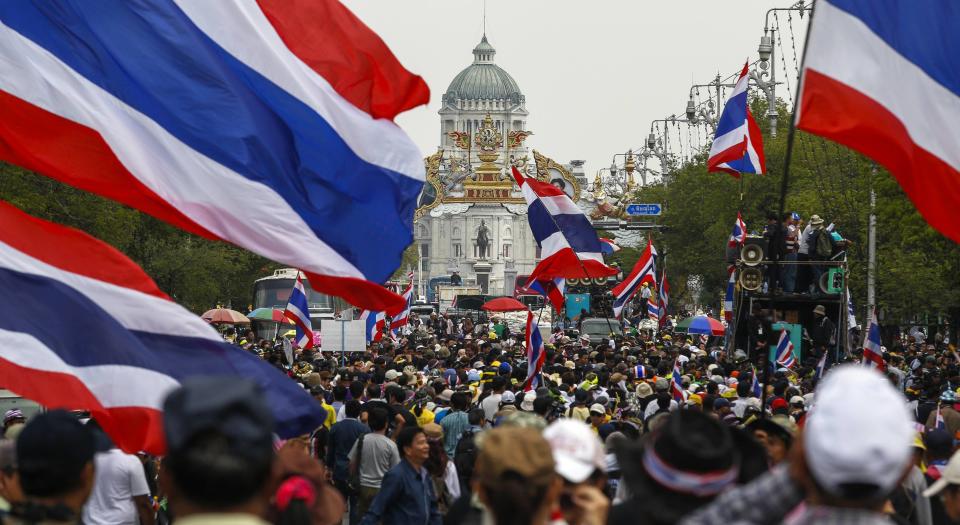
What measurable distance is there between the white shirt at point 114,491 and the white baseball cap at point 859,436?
19.4 feet

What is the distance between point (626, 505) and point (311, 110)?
471cm

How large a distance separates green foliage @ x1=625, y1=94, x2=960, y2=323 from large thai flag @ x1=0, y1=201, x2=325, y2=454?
16525mm

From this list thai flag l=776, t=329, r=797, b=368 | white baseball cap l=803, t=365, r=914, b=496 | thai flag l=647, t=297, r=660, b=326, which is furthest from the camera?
thai flag l=647, t=297, r=660, b=326

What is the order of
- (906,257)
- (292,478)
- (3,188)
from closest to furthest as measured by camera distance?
(292,478), (3,188), (906,257)

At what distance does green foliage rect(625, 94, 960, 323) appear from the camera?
35375 mm

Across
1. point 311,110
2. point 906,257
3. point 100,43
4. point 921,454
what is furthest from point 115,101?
point 906,257

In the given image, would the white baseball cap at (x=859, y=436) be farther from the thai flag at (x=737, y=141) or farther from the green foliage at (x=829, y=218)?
the thai flag at (x=737, y=141)

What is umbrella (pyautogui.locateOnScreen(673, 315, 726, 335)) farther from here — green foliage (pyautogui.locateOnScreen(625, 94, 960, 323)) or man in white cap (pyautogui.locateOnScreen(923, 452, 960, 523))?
man in white cap (pyautogui.locateOnScreen(923, 452, 960, 523))

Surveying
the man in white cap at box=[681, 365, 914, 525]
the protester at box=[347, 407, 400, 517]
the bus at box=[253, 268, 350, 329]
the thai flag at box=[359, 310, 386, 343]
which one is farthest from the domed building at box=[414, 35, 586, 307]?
the man in white cap at box=[681, 365, 914, 525]

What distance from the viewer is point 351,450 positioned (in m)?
13.4

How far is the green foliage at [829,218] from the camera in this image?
3538 cm

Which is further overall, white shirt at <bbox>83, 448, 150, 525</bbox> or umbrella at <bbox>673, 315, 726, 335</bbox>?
umbrella at <bbox>673, 315, 726, 335</bbox>

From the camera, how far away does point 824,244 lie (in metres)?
28.4

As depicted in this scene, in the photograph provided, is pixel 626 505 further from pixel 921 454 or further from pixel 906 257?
pixel 906 257
